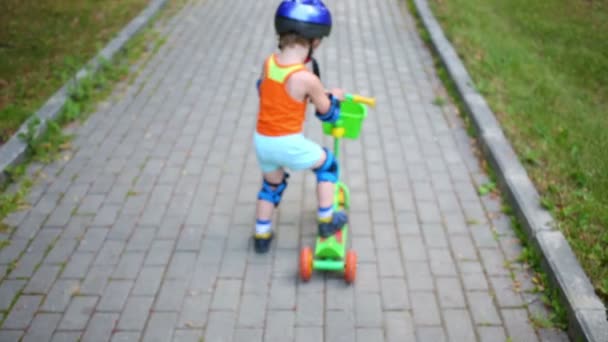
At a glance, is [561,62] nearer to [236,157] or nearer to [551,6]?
[551,6]

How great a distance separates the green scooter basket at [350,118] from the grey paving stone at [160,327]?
1.56 m

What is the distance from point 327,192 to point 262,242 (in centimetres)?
64

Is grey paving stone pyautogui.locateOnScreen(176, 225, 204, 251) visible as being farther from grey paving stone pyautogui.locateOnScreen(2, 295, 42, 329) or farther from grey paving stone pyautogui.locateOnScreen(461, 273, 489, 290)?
grey paving stone pyautogui.locateOnScreen(461, 273, 489, 290)

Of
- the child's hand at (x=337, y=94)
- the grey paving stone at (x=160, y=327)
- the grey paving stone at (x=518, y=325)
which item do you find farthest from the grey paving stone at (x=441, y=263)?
the grey paving stone at (x=160, y=327)

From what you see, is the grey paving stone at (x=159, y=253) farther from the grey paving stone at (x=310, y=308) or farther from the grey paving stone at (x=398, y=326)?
the grey paving stone at (x=398, y=326)

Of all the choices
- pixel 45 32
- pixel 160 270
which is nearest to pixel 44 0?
pixel 45 32

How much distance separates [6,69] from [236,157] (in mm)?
3504

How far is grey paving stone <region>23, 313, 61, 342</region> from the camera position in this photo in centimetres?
322

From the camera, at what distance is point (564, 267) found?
354 centimetres

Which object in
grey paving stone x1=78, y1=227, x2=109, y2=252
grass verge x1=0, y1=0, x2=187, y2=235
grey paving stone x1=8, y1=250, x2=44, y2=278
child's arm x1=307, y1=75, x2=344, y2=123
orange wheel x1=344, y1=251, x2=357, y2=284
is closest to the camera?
child's arm x1=307, y1=75, x2=344, y2=123

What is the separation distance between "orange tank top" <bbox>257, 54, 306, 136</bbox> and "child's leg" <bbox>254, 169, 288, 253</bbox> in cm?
41

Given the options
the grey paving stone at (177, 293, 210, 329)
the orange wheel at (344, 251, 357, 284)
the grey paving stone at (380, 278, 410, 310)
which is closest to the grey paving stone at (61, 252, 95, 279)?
the grey paving stone at (177, 293, 210, 329)

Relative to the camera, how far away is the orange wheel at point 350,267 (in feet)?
11.6

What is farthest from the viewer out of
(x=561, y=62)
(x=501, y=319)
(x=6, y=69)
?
(x=561, y=62)
